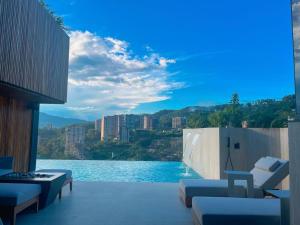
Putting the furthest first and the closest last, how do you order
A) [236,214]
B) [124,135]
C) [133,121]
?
[133,121] → [124,135] → [236,214]

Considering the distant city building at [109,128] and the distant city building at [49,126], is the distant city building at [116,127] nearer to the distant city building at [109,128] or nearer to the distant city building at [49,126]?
the distant city building at [109,128]

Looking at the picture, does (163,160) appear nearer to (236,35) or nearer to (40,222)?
(236,35)

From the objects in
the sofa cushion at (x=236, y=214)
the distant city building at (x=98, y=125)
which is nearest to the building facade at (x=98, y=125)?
the distant city building at (x=98, y=125)

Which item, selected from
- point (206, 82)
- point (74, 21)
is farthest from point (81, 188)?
point (206, 82)

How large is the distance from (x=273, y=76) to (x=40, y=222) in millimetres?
15738

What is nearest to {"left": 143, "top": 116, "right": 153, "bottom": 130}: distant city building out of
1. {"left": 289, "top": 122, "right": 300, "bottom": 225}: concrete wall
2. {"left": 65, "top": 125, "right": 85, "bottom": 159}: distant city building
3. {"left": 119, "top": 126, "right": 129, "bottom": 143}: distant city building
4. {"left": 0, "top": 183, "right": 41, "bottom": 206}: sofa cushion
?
{"left": 119, "top": 126, "right": 129, "bottom": 143}: distant city building

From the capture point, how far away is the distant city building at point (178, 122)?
14.5 meters

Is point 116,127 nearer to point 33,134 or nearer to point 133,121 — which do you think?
point 133,121

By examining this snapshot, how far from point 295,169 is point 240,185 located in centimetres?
314

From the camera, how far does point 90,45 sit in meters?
10.7

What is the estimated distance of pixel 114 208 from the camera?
438 centimetres

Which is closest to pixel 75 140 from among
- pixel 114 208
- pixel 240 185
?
pixel 114 208

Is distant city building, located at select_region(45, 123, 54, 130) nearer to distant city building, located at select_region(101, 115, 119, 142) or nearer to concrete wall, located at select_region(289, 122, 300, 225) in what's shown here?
distant city building, located at select_region(101, 115, 119, 142)

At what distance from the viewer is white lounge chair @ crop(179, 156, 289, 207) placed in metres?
4.15
